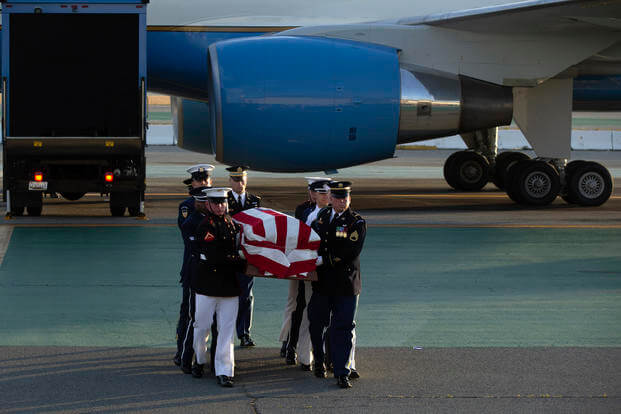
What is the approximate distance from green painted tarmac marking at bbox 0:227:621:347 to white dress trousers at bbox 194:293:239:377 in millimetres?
1020

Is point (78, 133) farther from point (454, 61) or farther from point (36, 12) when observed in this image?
point (454, 61)

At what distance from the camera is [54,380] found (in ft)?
21.7

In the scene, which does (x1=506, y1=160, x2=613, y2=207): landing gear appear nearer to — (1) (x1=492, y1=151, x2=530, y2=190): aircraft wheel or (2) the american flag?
(1) (x1=492, y1=151, x2=530, y2=190): aircraft wheel

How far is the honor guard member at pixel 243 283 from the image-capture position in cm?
770

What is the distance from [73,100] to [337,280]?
364 inches

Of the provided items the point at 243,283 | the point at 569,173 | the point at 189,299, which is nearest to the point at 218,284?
the point at 189,299

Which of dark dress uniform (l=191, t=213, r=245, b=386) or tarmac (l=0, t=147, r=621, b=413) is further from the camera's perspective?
dark dress uniform (l=191, t=213, r=245, b=386)

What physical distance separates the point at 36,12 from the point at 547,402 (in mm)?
10890

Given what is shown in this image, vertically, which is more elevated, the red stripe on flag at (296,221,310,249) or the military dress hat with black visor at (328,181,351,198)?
the military dress hat with black visor at (328,181,351,198)

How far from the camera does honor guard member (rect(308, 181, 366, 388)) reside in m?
6.81

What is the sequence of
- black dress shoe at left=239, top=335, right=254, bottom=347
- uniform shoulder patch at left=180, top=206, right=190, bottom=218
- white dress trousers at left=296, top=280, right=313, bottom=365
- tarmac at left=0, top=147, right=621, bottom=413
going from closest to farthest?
1. tarmac at left=0, top=147, right=621, bottom=413
2. white dress trousers at left=296, top=280, right=313, bottom=365
3. uniform shoulder patch at left=180, top=206, right=190, bottom=218
4. black dress shoe at left=239, top=335, right=254, bottom=347

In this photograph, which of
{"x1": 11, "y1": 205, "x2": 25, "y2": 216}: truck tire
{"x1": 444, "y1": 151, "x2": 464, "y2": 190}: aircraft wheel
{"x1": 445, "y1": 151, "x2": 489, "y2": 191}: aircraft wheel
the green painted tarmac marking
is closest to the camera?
the green painted tarmac marking

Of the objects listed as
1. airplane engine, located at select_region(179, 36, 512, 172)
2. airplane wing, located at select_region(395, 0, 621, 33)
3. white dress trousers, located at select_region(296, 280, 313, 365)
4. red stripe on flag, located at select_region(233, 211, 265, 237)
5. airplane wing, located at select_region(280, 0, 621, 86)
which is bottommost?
white dress trousers, located at select_region(296, 280, 313, 365)

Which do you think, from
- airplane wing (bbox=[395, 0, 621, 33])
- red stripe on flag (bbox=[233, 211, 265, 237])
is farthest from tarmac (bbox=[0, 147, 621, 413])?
airplane wing (bbox=[395, 0, 621, 33])
